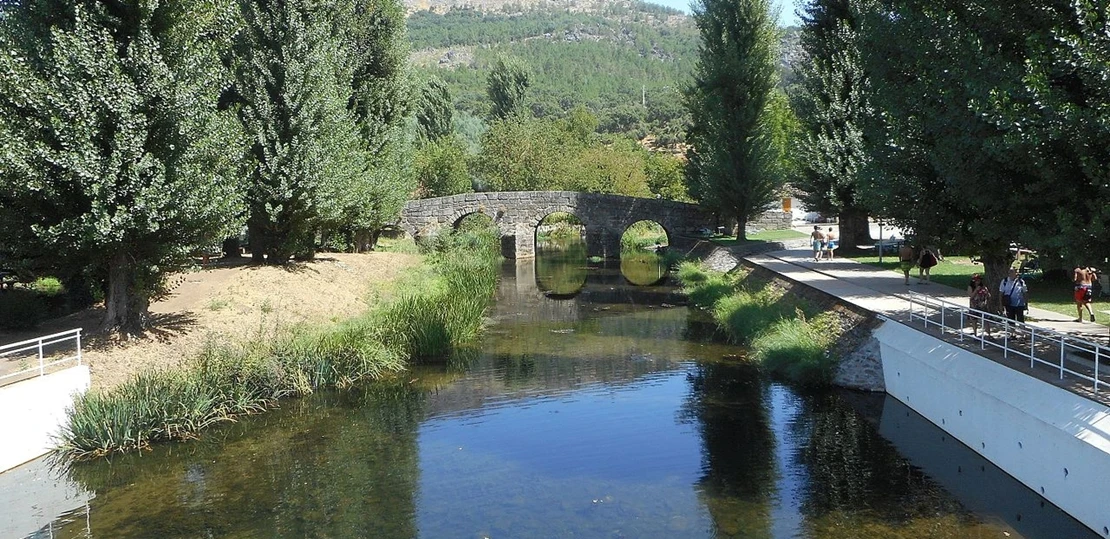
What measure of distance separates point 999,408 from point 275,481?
10708 millimetres

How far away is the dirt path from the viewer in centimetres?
1647

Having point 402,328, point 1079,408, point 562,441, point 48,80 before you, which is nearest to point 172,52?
point 48,80

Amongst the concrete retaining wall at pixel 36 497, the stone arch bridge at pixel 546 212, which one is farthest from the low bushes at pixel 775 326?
the stone arch bridge at pixel 546 212

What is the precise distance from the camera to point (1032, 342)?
451 inches

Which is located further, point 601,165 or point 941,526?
point 601,165

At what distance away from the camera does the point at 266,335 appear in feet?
→ 62.3

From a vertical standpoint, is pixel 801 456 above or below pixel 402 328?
below

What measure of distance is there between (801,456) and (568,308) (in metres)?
17.8

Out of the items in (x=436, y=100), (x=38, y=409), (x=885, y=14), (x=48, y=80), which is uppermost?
(x=436, y=100)

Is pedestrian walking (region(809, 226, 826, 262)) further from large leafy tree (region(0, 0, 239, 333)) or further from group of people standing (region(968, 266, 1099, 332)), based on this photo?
large leafy tree (region(0, 0, 239, 333))

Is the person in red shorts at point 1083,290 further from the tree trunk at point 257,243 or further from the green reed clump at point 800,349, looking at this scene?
the tree trunk at point 257,243

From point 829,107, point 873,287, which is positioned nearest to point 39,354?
point 873,287

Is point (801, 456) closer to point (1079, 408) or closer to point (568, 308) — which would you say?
point (1079, 408)

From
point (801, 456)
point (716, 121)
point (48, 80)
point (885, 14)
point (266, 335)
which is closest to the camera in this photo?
point (801, 456)
